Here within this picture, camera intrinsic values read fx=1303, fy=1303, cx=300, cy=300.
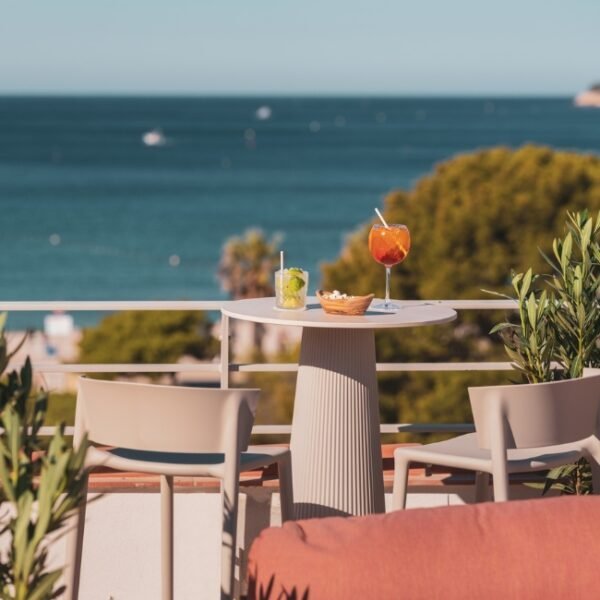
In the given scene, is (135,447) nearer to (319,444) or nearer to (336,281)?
(319,444)

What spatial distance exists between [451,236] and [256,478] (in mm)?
15271

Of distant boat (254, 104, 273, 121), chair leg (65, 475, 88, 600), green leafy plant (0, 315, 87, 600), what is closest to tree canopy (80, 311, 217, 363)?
chair leg (65, 475, 88, 600)

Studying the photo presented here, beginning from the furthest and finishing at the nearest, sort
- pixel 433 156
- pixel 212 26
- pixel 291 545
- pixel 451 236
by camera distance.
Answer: pixel 433 156
pixel 212 26
pixel 451 236
pixel 291 545

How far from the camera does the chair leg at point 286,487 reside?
3.31 metres

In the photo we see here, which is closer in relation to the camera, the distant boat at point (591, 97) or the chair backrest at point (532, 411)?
the chair backrest at point (532, 411)

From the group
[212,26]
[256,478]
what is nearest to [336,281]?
[256,478]

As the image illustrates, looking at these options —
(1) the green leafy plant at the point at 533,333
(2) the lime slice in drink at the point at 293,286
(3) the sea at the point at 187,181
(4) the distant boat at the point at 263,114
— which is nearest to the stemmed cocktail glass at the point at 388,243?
(2) the lime slice in drink at the point at 293,286

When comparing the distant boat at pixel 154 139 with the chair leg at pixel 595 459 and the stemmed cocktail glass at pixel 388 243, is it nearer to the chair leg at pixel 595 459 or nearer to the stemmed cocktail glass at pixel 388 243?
the stemmed cocktail glass at pixel 388 243

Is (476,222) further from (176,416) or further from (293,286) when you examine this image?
(176,416)

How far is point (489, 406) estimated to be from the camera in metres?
3.10

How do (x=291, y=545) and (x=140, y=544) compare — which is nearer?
(x=291, y=545)

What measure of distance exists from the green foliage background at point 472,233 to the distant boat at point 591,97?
84512mm

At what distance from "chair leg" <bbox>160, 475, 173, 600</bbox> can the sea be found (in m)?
37.5

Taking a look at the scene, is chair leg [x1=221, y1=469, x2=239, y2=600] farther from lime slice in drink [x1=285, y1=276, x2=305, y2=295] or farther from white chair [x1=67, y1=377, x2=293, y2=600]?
lime slice in drink [x1=285, y1=276, x2=305, y2=295]
